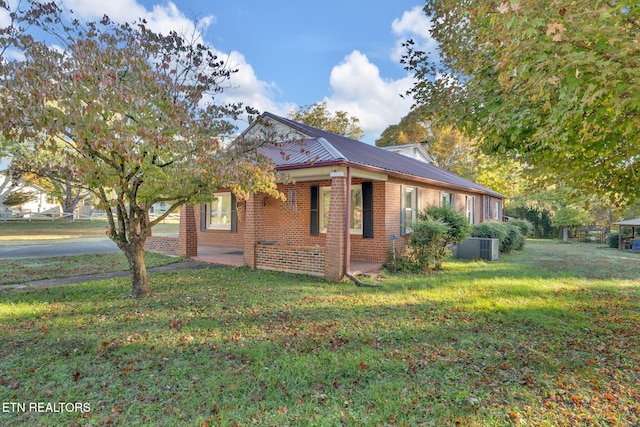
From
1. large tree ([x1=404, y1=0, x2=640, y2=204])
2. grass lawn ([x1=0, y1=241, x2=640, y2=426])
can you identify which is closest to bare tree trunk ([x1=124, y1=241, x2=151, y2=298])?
grass lawn ([x1=0, y1=241, x2=640, y2=426])

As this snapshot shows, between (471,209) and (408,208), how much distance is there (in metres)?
7.55

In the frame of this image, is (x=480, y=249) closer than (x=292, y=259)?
No

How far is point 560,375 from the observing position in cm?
378

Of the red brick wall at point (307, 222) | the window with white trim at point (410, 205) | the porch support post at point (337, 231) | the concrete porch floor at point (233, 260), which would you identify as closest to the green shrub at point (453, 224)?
the window with white trim at point (410, 205)

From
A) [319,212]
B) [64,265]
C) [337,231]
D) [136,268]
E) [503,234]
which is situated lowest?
[64,265]

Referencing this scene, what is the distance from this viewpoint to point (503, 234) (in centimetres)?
1441

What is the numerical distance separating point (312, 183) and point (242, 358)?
25.8ft

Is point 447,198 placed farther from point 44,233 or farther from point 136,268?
point 44,233

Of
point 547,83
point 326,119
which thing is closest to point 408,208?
point 547,83

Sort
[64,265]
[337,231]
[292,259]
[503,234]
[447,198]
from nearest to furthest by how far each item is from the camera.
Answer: [337,231]
[292,259]
[64,265]
[503,234]
[447,198]

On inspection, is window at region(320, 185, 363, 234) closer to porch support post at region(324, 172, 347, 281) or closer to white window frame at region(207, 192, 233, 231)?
porch support post at region(324, 172, 347, 281)

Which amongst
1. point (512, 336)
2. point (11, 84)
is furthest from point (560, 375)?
point (11, 84)

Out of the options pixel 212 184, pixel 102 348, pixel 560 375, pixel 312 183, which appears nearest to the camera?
pixel 560 375

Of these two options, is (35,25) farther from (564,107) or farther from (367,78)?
(367,78)
